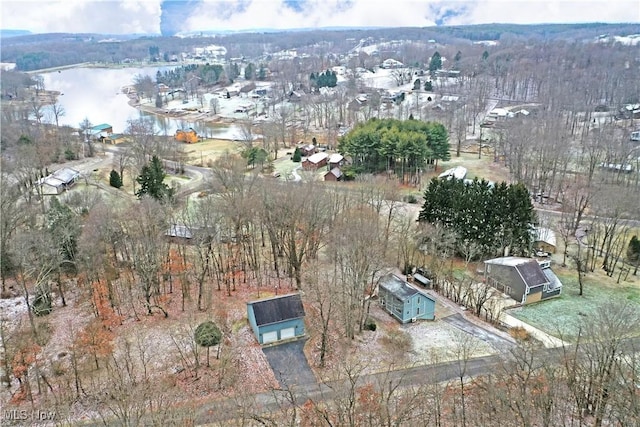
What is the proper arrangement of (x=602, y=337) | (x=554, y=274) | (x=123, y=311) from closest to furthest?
(x=602, y=337) < (x=123, y=311) < (x=554, y=274)

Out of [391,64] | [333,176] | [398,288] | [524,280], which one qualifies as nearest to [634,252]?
[524,280]

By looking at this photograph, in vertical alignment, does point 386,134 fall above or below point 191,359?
above

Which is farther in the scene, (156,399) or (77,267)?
(77,267)

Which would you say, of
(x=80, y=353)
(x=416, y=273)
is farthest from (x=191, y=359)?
(x=416, y=273)

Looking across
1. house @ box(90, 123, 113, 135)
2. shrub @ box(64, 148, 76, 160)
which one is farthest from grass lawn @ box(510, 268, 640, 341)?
house @ box(90, 123, 113, 135)

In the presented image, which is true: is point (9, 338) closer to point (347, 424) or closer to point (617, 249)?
point (347, 424)

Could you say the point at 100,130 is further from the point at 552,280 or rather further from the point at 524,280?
the point at 552,280
